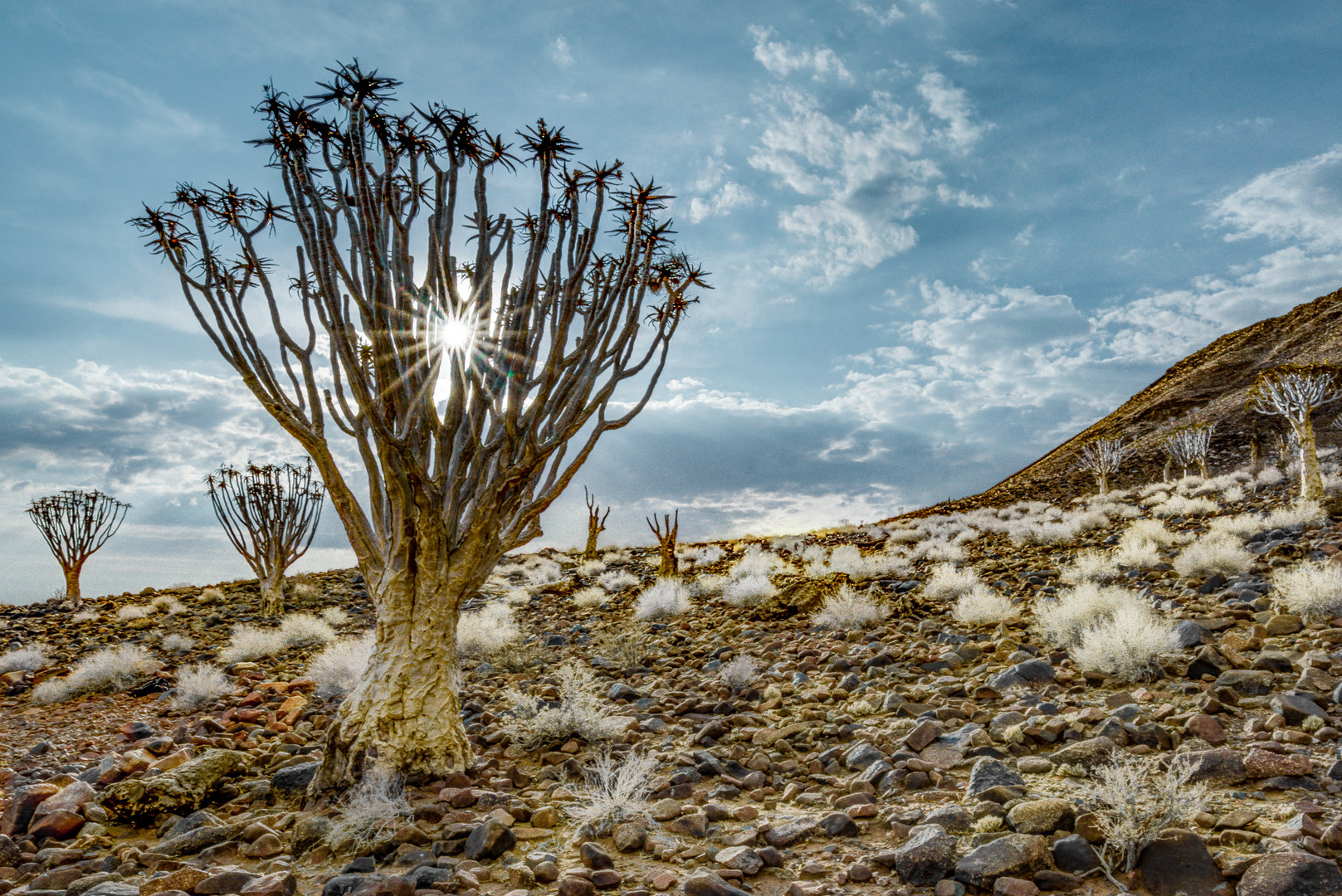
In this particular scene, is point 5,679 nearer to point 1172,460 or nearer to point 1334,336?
point 1172,460

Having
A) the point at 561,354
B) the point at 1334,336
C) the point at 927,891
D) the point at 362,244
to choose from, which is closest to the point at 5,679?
the point at 362,244

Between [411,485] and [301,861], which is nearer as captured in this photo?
[301,861]

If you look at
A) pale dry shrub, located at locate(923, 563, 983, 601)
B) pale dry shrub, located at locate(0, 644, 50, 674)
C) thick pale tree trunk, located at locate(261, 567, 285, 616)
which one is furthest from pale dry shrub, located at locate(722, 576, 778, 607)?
pale dry shrub, located at locate(0, 644, 50, 674)

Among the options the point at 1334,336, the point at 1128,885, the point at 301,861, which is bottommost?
the point at 301,861

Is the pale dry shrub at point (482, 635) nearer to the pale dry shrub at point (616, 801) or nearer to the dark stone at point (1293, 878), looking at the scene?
the pale dry shrub at point (616, 801)

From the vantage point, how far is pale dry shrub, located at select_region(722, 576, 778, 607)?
11992 mm

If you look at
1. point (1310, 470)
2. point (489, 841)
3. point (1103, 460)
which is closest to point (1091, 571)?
point (1310, 470)

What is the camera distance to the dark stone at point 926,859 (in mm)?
3447

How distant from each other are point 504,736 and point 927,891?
450 cm

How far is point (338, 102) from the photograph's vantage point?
256 inches

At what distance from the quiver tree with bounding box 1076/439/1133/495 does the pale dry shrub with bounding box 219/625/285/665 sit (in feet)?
111

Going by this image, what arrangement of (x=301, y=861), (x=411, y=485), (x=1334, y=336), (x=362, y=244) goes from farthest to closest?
(x=1334, y=336), (x=362, y=244), (x=411, y=485), (x=301, y=861)

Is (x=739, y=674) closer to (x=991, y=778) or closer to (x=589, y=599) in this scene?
(x=991, y=778)

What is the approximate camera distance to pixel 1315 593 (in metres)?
6.66
